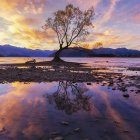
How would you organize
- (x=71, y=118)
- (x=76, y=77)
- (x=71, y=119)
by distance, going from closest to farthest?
(x=71, y=119) < (x=71, y=118) < (x=76, y=77)

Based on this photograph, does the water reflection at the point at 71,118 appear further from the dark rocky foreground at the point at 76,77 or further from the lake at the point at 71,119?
the dark rocky foreground at the point at 76,77

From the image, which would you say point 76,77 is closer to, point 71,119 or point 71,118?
point 71,118

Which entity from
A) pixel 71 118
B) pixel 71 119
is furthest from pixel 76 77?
pixel 71 119

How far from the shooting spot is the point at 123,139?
220 inches

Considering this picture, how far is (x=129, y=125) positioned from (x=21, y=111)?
3.54 meters

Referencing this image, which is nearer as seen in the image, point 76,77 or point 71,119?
point 71,119

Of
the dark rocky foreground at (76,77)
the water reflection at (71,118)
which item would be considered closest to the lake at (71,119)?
the water reflection at (71,118)

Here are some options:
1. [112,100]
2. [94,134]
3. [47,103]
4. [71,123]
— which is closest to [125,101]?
[112,100]

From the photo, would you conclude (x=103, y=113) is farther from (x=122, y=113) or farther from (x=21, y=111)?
(x=21, y=111)

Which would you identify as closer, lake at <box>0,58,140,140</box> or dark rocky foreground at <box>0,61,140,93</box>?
lake at <box>0,58,140,140</box>

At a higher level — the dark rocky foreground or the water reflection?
the water reflection

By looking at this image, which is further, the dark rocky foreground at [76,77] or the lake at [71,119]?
the dark rocky foreground at [76,77]

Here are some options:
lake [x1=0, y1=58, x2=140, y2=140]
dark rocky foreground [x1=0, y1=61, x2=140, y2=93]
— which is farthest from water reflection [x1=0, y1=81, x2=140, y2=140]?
dark rocky foreground [x1=0, y1=61, x2=140, y2=93]

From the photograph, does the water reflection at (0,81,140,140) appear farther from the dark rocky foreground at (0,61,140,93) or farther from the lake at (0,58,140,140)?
the dark rocky foreground at (0,61,140,93)
